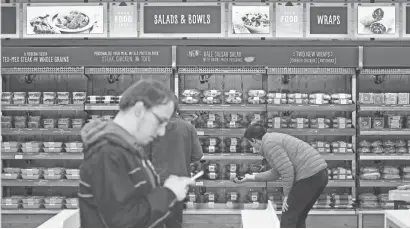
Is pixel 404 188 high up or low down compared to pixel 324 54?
down

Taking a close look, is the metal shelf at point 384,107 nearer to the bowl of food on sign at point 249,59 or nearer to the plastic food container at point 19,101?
the bowl of food on sign at point 249,59

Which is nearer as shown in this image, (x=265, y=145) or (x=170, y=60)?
(x=265, y=145)

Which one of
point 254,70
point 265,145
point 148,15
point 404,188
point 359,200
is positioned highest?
point 148,15

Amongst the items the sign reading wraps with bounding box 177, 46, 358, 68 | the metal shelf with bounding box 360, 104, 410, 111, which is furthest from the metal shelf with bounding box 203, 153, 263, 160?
the metal shelf with bounding box 360, 104, 410, 111

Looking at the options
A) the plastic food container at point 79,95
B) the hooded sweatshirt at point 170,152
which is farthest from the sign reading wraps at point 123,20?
the hooded sweatshirt at point 170,152

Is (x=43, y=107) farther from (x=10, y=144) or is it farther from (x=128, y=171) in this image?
(x=128, y=171)

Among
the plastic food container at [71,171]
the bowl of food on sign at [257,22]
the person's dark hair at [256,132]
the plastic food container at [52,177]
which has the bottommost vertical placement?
the plastic food container at [52,177]

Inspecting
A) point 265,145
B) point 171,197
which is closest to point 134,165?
point 171,197

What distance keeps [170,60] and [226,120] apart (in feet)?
3.53

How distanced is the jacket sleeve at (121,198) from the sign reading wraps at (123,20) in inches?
220

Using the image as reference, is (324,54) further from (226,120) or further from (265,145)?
(265,145)

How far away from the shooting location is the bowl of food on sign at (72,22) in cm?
718

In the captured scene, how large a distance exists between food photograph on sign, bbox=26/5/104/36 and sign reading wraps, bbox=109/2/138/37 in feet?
0.46

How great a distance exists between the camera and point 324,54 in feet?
22.8
